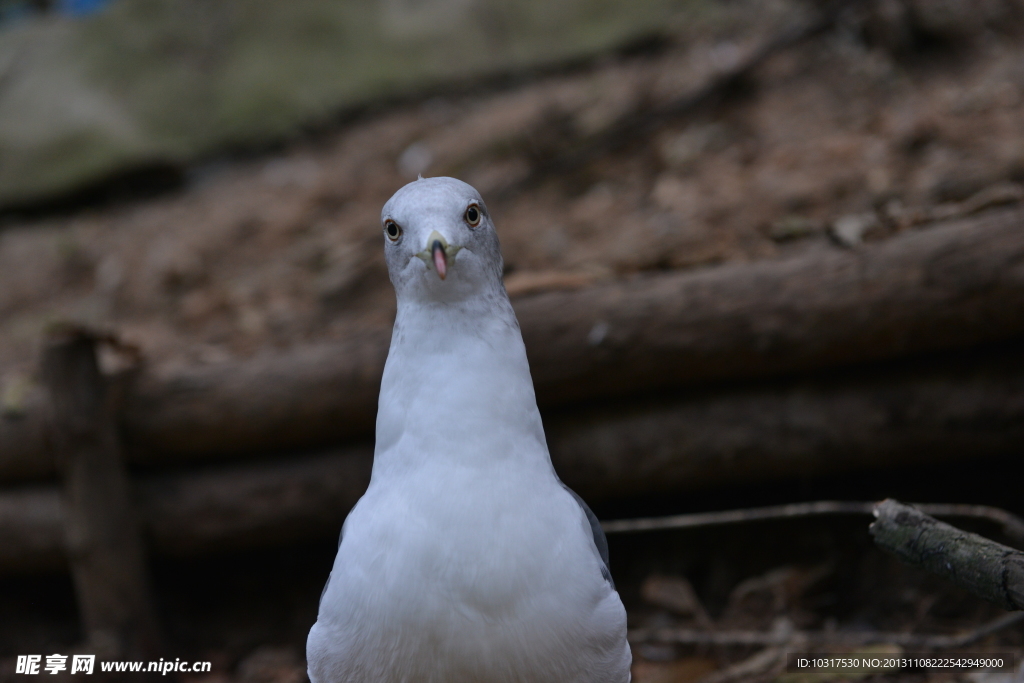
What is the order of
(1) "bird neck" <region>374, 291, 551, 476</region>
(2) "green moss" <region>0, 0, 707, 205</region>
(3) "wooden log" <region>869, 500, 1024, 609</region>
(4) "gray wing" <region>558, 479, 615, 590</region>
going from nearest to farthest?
(3) "wooden log" <region>869, 500, 1024, 609</region> < (1) "bird neck" <region>374, 291, 551, 476</region> < (4) "gray wing" <region>558, 479, 615, 590</region> < (2) "green moss" <region>0, 0, 707, 205</region>

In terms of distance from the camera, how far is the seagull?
184 centimetres

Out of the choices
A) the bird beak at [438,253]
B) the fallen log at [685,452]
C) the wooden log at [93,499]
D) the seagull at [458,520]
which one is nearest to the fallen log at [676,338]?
the fallen log at [685,452]

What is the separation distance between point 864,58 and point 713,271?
297 cm

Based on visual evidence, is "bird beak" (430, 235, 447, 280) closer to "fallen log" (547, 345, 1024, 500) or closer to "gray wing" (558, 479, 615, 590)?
"gray wing" (558, 479, 615, 590)

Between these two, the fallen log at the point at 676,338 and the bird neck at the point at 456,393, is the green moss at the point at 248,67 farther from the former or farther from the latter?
the bird neck at the point at 456,393

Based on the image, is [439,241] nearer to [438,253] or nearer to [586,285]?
[438,253]

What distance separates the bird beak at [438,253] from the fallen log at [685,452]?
6.03ft

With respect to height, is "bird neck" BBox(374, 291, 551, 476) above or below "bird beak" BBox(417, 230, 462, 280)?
below

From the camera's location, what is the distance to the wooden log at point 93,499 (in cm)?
364

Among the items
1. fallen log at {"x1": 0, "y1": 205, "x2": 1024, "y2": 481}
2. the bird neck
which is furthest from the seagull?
fallen log at {"x1": 0, "y1": 205, "x2": 1024, "y2": 481}

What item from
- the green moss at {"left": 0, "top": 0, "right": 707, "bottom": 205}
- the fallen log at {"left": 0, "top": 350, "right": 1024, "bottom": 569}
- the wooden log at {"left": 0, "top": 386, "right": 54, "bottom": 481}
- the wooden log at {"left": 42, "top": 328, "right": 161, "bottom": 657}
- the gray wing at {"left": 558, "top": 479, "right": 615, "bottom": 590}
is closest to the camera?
the gray wing at {"left": 558, "top": 479, "right": 615, "bottom": 590}

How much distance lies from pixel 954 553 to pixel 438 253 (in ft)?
4.47

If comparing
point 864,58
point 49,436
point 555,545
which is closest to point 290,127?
point 49,436

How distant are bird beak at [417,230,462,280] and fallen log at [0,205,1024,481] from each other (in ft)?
5.14
